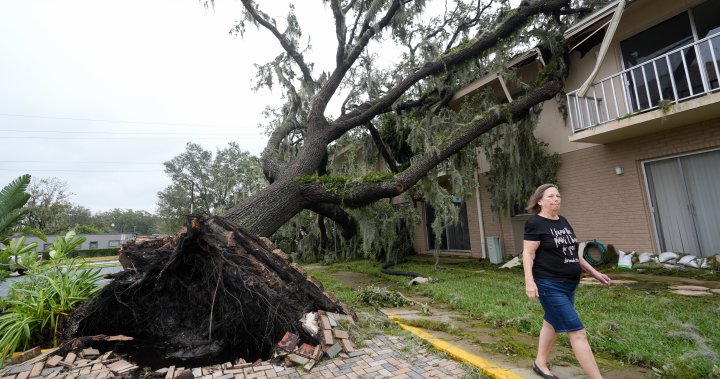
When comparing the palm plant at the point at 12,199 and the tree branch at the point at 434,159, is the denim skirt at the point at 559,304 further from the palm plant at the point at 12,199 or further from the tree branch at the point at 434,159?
the palm plant at the point at 12,199

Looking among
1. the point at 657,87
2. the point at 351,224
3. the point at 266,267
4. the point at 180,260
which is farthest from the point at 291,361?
the point at 657,87

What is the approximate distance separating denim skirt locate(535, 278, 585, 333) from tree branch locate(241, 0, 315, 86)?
8124mm

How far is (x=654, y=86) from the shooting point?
6.25m

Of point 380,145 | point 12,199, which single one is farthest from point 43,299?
point 380,145

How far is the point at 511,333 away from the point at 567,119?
6.32 metres

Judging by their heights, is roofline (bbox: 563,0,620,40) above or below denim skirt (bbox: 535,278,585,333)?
above

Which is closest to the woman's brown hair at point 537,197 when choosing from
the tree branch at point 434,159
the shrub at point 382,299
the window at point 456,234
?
the shrub at point 382,299

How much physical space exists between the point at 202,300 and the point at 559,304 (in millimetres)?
3894

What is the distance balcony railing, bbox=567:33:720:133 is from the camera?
213 inches

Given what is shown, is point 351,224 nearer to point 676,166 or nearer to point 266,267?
point 266,267

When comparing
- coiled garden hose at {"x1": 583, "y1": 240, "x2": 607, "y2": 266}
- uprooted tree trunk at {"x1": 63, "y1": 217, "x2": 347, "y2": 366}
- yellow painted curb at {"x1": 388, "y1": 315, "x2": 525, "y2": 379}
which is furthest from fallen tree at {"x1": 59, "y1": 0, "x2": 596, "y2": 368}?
coiled garden hose at {"x1": 583, "y1": 240, "x2": 607, "y2": 266}

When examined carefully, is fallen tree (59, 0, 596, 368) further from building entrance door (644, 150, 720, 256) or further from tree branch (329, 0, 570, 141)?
building entrance door (644, 150, 720, 256)

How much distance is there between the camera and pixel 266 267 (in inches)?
159

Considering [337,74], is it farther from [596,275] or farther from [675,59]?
[596,275]
